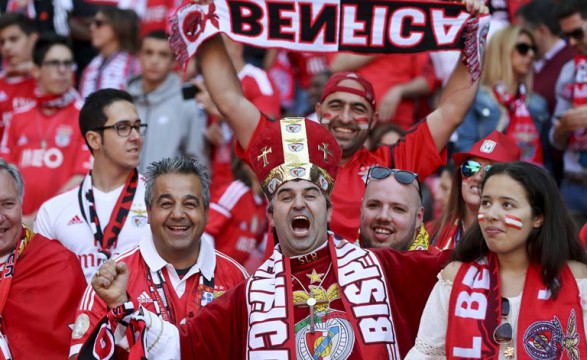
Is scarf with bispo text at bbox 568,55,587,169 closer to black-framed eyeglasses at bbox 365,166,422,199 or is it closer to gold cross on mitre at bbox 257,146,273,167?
black-framed eyeglasses at bbox 365,166,422,199

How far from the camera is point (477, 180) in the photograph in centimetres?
659

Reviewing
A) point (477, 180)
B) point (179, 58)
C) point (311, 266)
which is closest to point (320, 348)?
point (311, 266)

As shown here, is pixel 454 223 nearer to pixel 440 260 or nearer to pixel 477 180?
pixel 477 180

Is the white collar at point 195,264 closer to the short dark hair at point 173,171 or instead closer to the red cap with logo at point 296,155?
the short dark hair at point 173,171

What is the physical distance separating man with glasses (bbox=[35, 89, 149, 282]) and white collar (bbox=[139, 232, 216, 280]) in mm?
895

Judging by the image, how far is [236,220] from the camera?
880 cm

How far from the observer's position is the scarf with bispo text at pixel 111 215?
6941 millimetres

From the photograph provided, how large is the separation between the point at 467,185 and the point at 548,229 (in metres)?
1.72

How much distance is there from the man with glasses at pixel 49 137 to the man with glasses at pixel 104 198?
1192 millimetres

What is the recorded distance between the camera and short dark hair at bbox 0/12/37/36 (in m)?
10.8

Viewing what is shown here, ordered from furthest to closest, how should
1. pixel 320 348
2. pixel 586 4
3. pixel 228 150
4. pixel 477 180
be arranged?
pixel 228 150 → pixel 586 4 → pixel 477 180 → pixel 320 348

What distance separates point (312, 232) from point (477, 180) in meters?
1.56

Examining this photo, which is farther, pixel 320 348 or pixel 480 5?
pixel 480 5

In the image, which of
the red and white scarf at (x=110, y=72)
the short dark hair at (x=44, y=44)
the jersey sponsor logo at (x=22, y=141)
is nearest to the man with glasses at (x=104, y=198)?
the jersey sponsor logo at (x=22, y=141)
